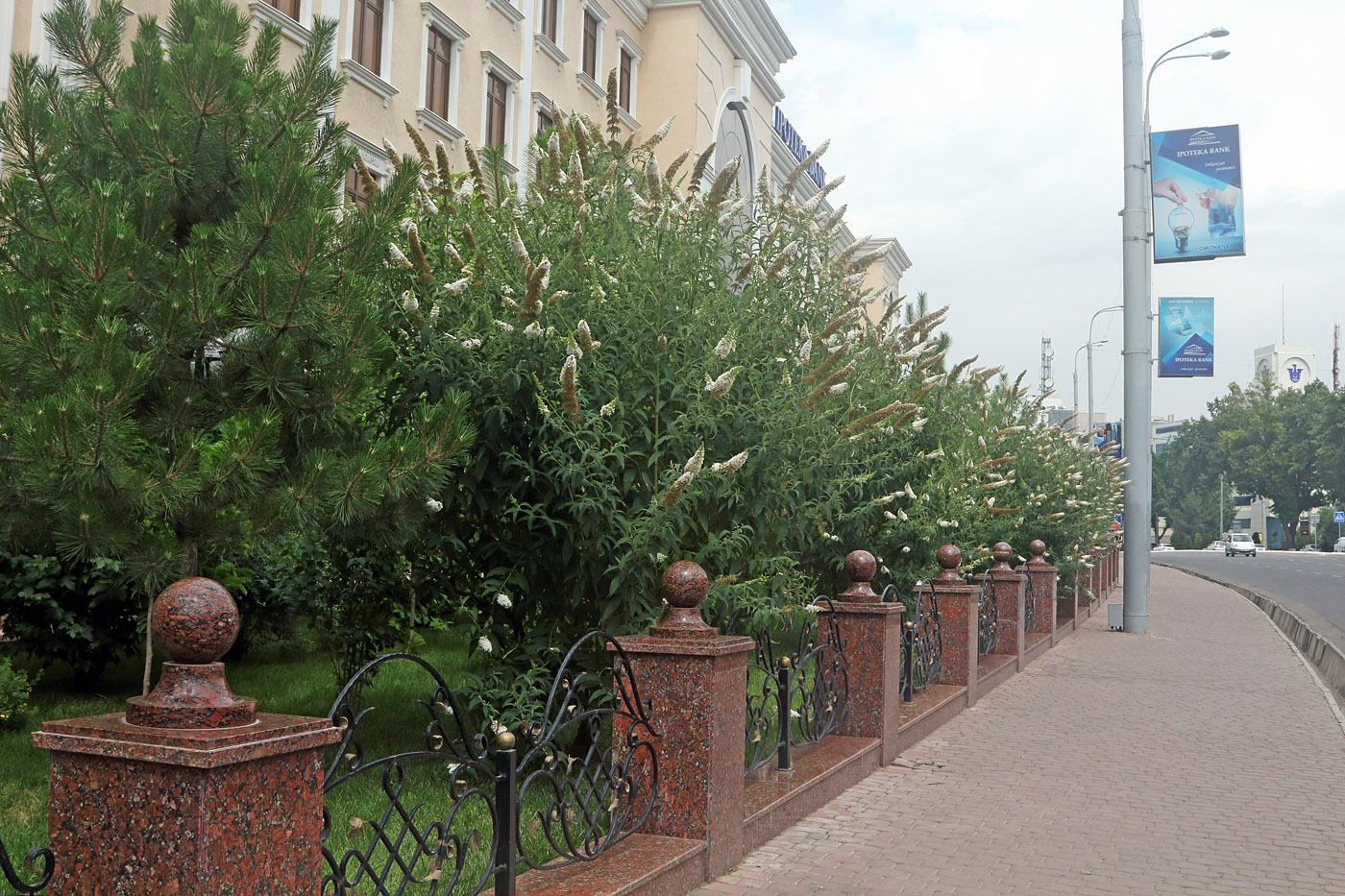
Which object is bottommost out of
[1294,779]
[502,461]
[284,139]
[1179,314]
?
[1294,779]

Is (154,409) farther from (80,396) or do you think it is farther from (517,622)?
(517,622)

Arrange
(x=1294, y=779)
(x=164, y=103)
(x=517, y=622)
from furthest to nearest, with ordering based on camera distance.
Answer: (x=1294, y=779), (x=517, y=622), (x=164, y=103)

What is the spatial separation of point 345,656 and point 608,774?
4.00 m

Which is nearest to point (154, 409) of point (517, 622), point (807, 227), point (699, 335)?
point (517, 622)

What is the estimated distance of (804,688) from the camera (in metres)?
7.03

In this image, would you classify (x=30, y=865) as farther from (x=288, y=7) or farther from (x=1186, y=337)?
(x=1186, y=337)

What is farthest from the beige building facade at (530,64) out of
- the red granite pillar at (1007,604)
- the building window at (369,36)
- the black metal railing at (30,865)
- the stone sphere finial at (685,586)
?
the black metal railing at (30,865)

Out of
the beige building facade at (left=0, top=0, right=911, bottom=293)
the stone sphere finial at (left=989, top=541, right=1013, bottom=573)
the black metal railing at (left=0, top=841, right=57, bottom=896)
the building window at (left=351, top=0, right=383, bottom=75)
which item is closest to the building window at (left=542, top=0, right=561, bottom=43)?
the beige building facade at (left=0, top=0, right=911, bottom=293)

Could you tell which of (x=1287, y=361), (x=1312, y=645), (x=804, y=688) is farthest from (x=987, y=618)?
(x=1287, y=361)

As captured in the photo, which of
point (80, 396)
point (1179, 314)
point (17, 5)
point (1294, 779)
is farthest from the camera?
point (1179, 314)

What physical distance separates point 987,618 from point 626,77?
1890cm

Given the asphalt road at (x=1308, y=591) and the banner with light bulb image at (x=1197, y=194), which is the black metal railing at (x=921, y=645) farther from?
the banner with light bulb image at (x=1197, y=194)

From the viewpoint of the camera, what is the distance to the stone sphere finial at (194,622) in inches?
102

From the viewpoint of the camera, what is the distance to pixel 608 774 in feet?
16.0
